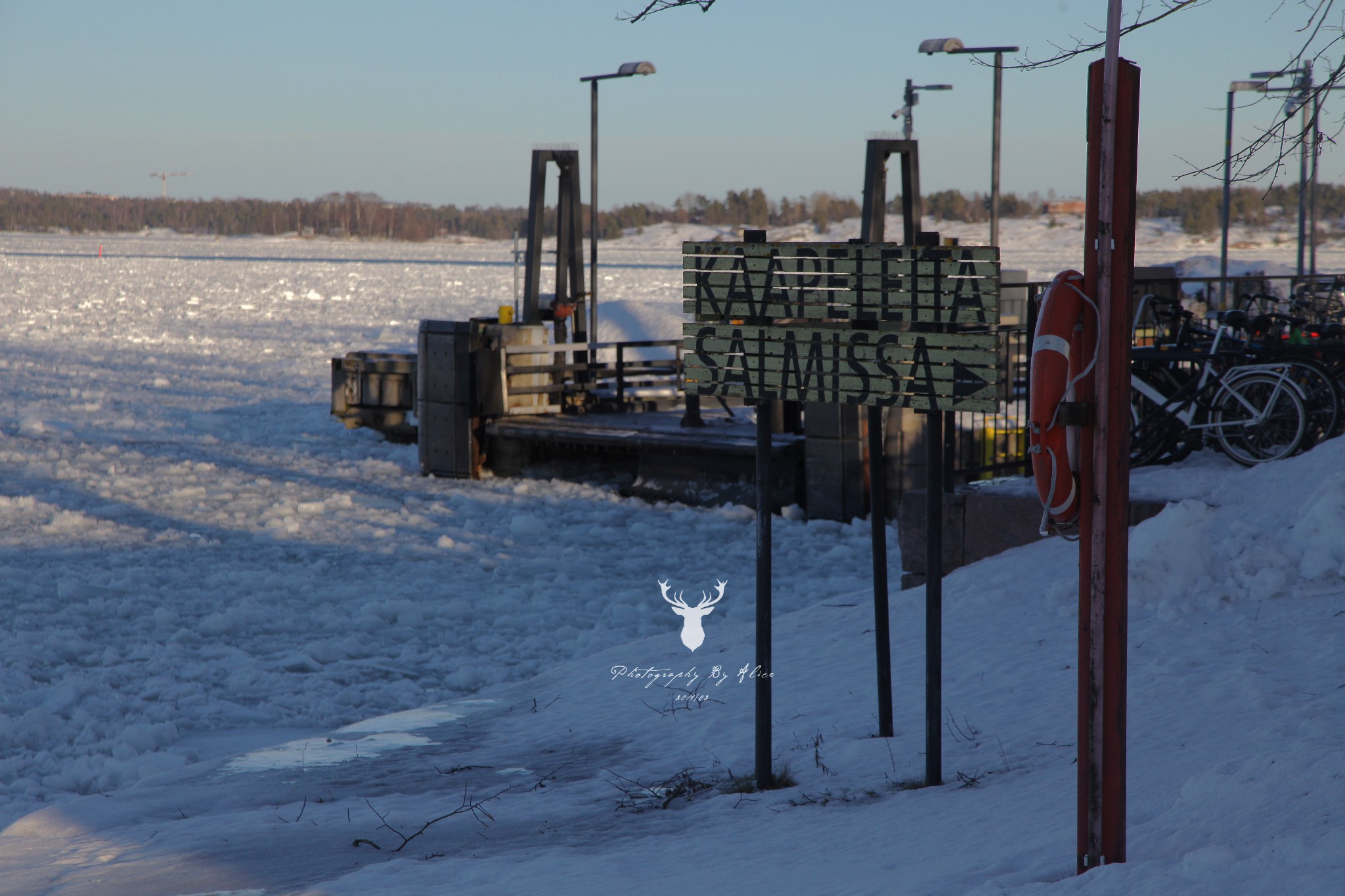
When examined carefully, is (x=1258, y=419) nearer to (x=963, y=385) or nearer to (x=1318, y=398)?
(x=1318, y=398)

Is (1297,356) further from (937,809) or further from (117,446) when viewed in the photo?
(117,446)

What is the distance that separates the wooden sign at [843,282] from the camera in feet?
16.1

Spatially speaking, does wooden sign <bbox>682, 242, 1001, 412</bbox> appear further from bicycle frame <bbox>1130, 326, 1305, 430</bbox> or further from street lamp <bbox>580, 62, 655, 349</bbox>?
street lamp <bbox>580, 62, 655, 349</bbox>

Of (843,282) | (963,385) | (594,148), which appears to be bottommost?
(963,385)

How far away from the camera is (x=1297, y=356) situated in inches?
396

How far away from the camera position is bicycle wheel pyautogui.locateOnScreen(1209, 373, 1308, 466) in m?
9.02

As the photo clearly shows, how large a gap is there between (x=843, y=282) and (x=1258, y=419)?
207 inches

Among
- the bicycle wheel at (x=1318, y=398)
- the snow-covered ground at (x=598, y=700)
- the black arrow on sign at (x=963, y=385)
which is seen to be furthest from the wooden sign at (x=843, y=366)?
Result: the bicycle wheel at (x=1318, y=398)

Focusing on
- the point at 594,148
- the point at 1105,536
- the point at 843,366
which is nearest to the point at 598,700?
the point at 843,366

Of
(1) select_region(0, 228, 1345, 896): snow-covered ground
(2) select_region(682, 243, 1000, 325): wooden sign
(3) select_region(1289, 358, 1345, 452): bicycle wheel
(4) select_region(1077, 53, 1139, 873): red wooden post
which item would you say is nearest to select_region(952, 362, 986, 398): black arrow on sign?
(2) select_region(682, 243, 1000, 325): wooden sign

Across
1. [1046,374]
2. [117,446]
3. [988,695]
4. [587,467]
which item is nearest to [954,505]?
[988,695]

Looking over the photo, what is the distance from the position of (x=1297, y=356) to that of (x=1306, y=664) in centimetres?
511

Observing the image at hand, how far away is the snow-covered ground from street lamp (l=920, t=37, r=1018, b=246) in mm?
10177

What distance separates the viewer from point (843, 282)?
517 centimetres
